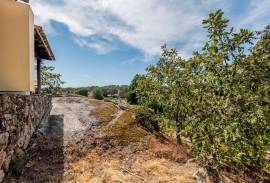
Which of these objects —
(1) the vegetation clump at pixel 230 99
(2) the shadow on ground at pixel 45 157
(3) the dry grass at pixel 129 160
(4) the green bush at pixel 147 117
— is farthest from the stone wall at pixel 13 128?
(4) the green bush at pixel 147 117

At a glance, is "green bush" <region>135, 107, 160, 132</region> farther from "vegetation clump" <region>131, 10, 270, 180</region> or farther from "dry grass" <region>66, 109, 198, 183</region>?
"vegetation clump" <region>131, 10, 270, 180</region>

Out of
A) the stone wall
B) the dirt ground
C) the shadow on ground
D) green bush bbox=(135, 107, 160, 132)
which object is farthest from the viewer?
green bush bbox=(135, 107, 160, 132)

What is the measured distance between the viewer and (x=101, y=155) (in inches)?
428

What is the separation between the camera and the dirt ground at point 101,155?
28.5 ft

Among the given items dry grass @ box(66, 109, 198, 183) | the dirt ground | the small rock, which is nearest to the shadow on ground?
the dirt ground

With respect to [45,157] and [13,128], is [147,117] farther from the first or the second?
[13,128]

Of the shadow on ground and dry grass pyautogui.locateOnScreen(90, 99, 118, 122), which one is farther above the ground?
dry grass pyautogui.locateOnScreen(90, 99, 118, 122)

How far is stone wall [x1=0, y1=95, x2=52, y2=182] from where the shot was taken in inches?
274

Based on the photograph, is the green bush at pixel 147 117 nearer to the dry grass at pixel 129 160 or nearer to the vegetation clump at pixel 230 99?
the dry grass at pixel 129 160

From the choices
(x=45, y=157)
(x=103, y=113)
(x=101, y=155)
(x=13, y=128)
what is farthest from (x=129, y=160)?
(x=103, y=113)

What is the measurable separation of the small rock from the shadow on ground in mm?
4492

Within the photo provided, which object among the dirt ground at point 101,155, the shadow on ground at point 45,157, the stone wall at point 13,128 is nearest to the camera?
the stone wall at point 13,128

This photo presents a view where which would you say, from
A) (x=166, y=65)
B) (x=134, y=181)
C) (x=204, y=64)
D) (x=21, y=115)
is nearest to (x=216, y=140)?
(x=204, y=64)

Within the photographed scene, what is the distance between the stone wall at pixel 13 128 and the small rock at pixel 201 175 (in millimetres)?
5969
